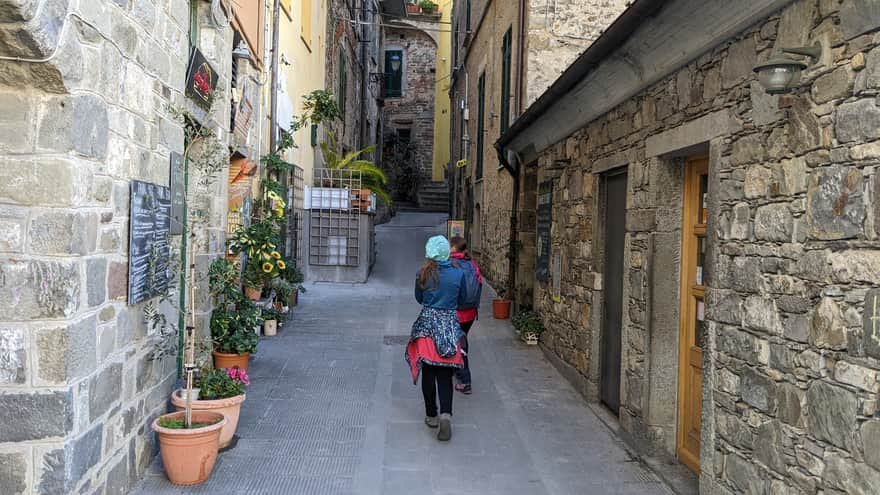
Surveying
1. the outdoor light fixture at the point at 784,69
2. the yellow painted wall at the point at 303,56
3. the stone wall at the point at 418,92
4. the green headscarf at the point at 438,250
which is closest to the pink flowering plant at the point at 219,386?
the green headscarf at the point at 438,250

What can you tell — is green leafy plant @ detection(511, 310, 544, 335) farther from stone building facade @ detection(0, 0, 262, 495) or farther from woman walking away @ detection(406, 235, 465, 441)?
stone building facade @ detection(0, 0, 262, 495)

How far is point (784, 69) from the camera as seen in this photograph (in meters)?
2.80

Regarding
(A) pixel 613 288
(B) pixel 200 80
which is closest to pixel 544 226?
(A) pixel 613 288

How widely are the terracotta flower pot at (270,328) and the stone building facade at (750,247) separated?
4.29 meters

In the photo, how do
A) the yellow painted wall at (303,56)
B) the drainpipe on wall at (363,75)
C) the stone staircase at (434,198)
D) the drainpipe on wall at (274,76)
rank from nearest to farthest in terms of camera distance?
the drainpipe on wall at (274,76) < the yellow painted wall at (303,56) < the drainpipe on wall at (363,75) < the stone staircase at (434,198)

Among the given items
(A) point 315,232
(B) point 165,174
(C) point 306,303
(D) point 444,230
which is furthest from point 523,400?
(D) point 444,230

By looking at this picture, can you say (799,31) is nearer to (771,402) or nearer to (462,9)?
(771,402)

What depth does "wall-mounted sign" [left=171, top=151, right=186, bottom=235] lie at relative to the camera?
452 cm

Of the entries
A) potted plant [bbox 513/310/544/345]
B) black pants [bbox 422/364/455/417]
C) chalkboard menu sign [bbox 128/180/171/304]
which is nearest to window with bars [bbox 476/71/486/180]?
potted plant [bbox 513/310/544/345]

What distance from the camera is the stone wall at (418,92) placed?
29766mm

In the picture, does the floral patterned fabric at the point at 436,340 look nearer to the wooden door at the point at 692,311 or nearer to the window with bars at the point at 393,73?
the wooden door at the point at 692,311

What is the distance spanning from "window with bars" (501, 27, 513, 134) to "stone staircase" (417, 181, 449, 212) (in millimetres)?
15105

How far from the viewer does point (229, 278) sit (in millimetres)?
5328

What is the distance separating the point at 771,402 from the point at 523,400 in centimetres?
317
